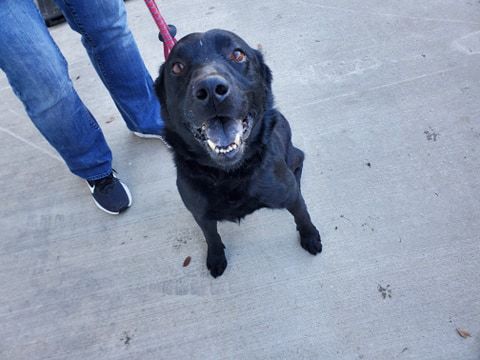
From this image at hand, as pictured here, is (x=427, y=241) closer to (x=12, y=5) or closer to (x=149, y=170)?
(x=149, y=170)

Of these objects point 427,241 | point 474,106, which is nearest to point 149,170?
point 427,241

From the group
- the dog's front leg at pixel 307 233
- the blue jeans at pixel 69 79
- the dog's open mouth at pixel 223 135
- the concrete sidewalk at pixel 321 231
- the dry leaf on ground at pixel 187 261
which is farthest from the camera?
the dry leaf on ground at pixel 187 261

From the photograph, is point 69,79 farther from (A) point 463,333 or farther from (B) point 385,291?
(A) point 463,333

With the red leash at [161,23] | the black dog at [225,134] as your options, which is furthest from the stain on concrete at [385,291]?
the red leash at [161,23]

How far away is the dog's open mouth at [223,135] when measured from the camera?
4.75 ft

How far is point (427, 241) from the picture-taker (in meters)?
1.88

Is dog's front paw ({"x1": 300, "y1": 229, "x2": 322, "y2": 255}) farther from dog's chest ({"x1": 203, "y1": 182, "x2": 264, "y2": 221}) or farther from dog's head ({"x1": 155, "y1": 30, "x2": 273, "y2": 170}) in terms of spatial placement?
dog's head ({"x1": 155, "y1": 30, "x2": 273, "y2": 170})

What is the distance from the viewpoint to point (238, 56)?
62.4 inches

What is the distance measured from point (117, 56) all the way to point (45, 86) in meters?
0.54

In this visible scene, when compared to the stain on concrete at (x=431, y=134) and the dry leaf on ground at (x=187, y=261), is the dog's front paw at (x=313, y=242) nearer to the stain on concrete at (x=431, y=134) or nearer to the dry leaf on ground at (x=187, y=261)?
the dry leaf on ground at (x=187, y=261)

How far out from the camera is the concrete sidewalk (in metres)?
1.73

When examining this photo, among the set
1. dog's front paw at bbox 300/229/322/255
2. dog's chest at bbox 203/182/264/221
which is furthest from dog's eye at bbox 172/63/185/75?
dog's front paw at bbox 300/229/322/255

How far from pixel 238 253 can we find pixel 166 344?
1.92ft

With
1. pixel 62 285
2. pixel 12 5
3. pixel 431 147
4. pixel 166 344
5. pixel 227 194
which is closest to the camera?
pixel 12 5
